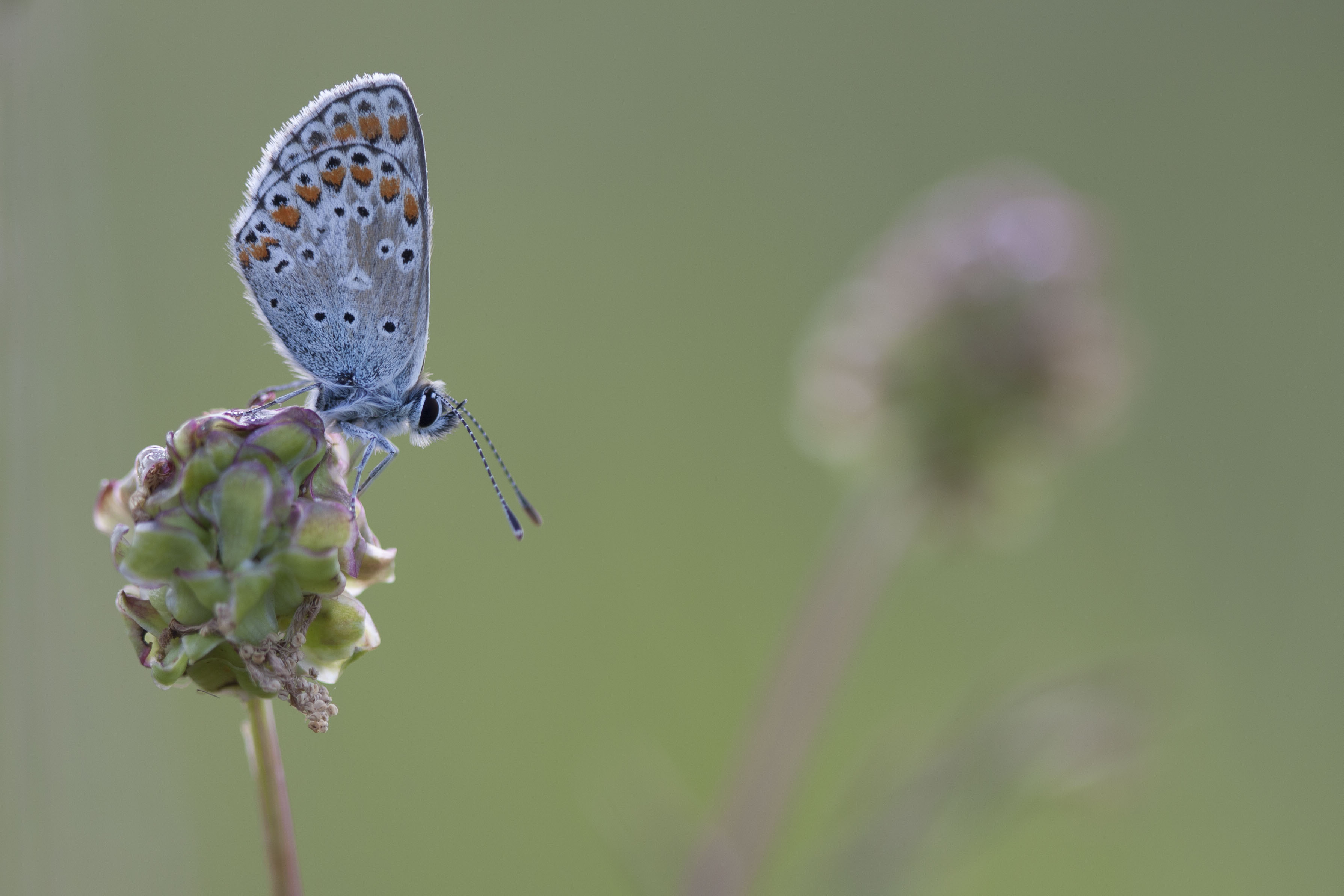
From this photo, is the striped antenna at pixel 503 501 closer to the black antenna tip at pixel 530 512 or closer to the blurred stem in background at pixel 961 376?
the black antenna tip at pixel 530 512

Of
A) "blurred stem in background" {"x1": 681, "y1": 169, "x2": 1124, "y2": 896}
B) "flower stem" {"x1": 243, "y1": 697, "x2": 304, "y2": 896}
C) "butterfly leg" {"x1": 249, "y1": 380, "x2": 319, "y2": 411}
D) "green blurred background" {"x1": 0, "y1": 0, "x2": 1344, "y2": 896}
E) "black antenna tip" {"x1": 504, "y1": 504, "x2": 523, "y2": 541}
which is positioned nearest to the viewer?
"flower stem" {"x1": 243, "y1": 697, "x2": 304, "y2": 896}

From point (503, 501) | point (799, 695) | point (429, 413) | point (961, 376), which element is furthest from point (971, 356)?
point (429, 413)

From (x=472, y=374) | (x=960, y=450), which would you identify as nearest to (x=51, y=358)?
(x=960, y=450)

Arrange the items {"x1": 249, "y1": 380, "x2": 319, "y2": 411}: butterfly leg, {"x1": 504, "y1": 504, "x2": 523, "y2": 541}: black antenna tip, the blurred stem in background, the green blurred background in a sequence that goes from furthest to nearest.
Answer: the green blurred background
the blurred stem in background
{"x1": 504, "y1": 504, "x2": 523, "y2": 541}: black antenna tip
{"x1": 249, "y1": 380, "x2": 319, "y2": 411}: butterfly leg

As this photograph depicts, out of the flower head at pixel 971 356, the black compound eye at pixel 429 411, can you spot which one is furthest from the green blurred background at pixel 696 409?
the black compound eye at pixel 429 411

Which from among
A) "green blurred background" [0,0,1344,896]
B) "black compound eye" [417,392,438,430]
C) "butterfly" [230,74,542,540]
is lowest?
"black compound eye" [417,392,438,430]

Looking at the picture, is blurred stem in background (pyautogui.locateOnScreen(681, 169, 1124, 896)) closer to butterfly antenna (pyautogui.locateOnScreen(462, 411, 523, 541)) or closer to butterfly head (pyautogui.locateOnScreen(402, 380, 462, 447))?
butterfly antenna (pyautogui.locateOnScreen(462, 411, 523, 541))

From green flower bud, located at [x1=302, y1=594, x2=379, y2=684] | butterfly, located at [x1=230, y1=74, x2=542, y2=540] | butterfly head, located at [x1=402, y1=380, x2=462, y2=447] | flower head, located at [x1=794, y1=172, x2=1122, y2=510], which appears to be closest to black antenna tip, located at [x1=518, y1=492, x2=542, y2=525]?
butterfly, located at [x1=230, y1=74, x2=542, y2=540]

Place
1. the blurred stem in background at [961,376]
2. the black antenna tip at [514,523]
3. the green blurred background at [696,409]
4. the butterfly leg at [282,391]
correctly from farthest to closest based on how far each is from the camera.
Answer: the green blurred background at [696,409]
the blurred stem in background at [961,376]
the black antenna tip at [514,523]
the butterfly leg at [282,391]
